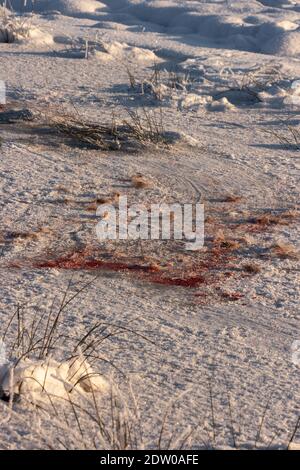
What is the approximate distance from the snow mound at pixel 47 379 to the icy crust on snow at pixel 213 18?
21.1 feet

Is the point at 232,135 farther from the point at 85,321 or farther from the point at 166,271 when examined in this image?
the point at 85,321

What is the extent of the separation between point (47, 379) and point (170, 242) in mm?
1788

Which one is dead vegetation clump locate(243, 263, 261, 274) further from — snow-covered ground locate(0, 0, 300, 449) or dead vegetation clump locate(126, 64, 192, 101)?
dead vegetation clump locate(126, 64, 192, 101)

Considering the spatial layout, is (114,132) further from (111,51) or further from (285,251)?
(111,51)

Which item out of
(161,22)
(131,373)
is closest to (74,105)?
(131,373)

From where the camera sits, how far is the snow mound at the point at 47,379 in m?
2.69

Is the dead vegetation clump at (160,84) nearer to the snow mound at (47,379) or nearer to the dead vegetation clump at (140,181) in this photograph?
the dead vegetation clump at (140,181)

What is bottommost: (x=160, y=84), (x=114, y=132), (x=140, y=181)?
(x=140, y=181)

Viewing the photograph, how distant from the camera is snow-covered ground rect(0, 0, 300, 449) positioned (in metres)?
3.01

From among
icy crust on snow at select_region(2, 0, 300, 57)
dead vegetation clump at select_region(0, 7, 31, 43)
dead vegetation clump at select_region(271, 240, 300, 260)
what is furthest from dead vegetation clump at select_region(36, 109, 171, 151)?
icy crust on snow at select_region(2, 0, 300, 57)

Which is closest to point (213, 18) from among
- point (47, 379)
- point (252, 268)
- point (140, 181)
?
point (140, 181)

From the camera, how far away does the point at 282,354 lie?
133 inches

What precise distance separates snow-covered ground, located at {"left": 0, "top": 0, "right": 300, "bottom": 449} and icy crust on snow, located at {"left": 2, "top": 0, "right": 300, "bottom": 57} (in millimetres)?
122

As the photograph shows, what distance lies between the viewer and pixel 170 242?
445cm
